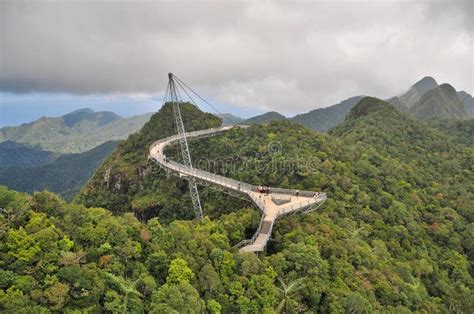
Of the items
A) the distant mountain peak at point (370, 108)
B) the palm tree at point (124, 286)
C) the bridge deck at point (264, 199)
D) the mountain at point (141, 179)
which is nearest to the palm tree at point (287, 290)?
the bridge deck at point (264, 199)

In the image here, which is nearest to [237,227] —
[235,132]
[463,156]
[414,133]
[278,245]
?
[278,245]

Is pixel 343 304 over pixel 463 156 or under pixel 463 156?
under

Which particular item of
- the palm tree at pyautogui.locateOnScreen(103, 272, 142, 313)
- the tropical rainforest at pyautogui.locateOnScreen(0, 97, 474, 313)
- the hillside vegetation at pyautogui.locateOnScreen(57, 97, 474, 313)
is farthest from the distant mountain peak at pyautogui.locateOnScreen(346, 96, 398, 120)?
the palm tree at pyautogui.locateOnScreen(103, 272, 142, 313)

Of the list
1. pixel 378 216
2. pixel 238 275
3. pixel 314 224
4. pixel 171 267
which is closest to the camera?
pixel 171 267

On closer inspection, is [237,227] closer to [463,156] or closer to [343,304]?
[343,304]

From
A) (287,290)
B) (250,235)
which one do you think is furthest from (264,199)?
(287,290)

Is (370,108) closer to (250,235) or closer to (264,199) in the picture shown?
(264,199)

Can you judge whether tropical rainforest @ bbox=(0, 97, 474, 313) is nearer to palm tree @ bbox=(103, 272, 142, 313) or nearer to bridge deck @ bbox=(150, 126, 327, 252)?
palm tree @ bbox=(103, 272, 142, 313)
